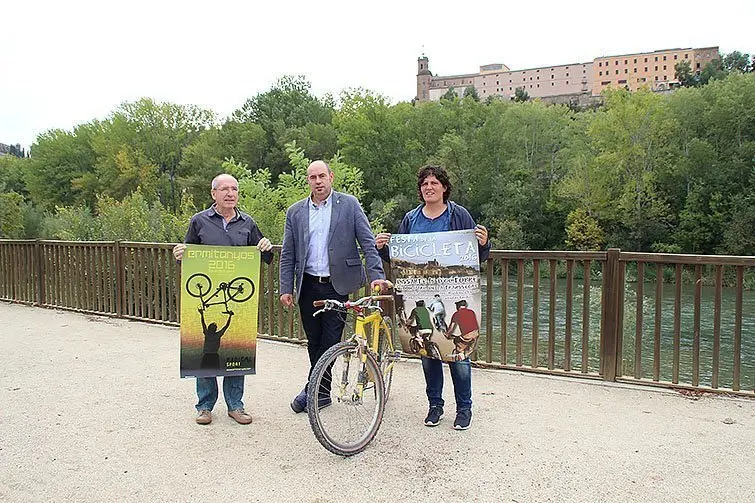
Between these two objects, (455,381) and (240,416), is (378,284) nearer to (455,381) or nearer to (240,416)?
(455,381)

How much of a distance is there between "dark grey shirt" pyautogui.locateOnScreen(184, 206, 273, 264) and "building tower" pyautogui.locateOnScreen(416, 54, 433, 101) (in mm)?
111961

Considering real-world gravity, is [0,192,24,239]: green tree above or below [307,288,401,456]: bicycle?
above

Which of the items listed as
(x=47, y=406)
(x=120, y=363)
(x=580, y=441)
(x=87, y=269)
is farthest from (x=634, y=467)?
(x=87, y=269)

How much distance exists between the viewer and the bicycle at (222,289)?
153 inches

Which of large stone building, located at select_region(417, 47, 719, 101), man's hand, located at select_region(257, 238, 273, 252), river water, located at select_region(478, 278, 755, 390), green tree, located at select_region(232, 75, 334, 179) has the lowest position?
river water, located at select_region(478, 278, 755, 390)

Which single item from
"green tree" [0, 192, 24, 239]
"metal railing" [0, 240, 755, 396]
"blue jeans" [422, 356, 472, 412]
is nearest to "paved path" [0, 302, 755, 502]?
"blue jeans" [422, 356, 472, 412]

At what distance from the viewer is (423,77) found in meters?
114

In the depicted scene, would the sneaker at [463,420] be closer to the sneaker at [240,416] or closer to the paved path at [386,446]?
the paved path at [386,446]

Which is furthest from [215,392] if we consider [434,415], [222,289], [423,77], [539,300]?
[423,77]

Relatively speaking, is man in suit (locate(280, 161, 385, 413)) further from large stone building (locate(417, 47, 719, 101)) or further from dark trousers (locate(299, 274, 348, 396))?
large stone building (locate(417, 47, 719, 101))

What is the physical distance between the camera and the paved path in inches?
114

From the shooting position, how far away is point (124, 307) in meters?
7.35

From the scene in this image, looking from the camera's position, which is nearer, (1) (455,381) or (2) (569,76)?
(1) (455,381)

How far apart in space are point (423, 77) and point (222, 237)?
11536 centimetres
